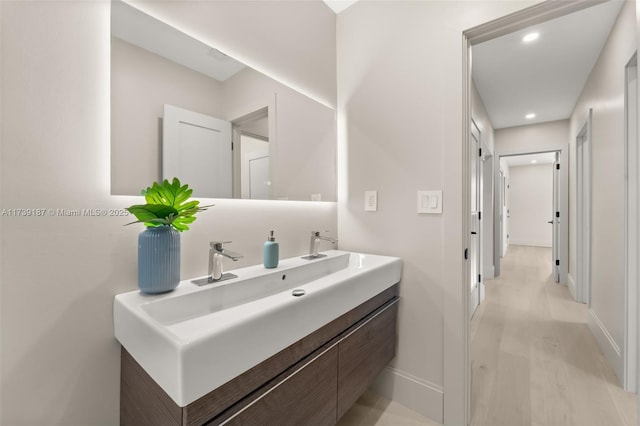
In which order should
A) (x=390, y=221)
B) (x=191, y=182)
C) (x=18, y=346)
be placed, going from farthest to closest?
(x=390, y=221), (x=191, y=182), (x=18, y=346)

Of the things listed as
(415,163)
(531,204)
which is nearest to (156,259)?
(415,163)

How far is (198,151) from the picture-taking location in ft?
3.89

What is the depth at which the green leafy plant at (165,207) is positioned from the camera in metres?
0.87

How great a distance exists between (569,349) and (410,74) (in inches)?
101

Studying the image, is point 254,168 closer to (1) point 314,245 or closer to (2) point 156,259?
(1) point 314,245

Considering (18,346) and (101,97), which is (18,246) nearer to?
(18,346)

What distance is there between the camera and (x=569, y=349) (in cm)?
224

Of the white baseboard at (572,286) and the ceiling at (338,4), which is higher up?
the ceiling at (338,4)

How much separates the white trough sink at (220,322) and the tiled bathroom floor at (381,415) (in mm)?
760

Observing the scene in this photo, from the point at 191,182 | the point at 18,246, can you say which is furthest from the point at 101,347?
the point at 191,182

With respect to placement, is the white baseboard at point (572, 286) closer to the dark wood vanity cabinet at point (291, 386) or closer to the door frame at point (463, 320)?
the door frame at point (463, 320)

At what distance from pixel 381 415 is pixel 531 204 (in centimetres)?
880

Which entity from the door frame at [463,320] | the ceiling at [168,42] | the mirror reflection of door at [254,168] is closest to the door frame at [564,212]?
the door frame at [463,320]

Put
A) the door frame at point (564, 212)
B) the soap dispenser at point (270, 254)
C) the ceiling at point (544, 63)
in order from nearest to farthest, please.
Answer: the soap dispenser at point (270, 254) → the ceiling at point (544, 63) → the door frame at point (564, 212)
